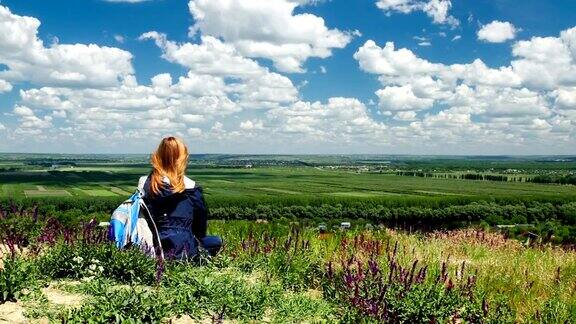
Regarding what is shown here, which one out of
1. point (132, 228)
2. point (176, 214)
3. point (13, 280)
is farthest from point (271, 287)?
point (13, 280)

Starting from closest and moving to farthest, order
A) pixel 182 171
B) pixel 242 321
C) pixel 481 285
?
pixel 242 321 < pixel 481 285 < pixel 182 171

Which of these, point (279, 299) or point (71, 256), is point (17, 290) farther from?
point (279, 299)

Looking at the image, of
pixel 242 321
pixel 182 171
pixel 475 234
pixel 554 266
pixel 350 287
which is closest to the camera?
pixel 242 321

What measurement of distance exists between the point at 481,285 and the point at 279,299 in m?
2.17

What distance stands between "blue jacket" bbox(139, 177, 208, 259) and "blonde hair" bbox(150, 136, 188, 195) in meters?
0.15

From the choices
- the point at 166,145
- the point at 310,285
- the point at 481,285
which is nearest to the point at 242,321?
the point at 310,285

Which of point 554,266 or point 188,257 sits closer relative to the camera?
point 188,257

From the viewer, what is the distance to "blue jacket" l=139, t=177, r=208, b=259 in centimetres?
619

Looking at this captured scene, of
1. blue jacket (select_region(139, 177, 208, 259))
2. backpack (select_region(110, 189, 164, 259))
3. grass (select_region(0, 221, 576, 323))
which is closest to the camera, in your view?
grass (select_region(0, 221, 576, 323))

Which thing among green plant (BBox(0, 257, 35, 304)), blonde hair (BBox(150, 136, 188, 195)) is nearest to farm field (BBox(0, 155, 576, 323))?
green plant (BBox(0, 257, 35, 304))

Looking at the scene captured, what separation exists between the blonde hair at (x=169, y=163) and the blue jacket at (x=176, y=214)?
147 millimetres

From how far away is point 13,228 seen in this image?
299 inches

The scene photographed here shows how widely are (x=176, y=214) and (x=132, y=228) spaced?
500 millimetres

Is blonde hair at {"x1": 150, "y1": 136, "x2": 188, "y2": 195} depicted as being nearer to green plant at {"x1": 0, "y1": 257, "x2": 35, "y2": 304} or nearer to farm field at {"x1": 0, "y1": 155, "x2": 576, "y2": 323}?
farm field at {"x1": 0, "y1": 155, "x2": 576, "y2": 323}
